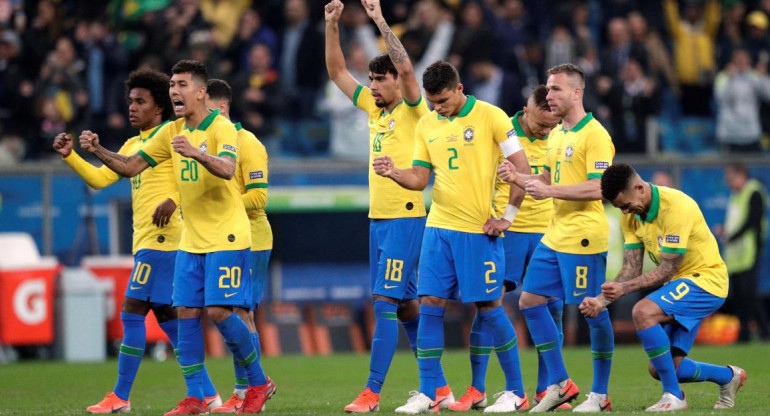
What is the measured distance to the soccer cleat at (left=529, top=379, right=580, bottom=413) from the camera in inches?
396

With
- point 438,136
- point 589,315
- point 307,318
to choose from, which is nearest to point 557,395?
point 589,315

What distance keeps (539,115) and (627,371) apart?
4605 millimetres

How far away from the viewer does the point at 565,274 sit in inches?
403

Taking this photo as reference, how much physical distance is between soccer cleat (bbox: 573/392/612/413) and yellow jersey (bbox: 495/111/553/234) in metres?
1.79

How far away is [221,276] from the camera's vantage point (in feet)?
31.8

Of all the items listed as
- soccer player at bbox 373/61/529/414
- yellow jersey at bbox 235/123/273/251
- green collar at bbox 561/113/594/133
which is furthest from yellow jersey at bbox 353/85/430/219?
green collar at bbox 561/113/594/133

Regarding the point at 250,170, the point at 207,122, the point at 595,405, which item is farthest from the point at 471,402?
the point at 207,122

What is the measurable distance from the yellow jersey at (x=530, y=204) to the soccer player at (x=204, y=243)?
98.3 inches

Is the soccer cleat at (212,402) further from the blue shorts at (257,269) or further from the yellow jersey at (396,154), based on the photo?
the yellow jersey at (396,154)

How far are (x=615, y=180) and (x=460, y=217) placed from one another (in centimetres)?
124

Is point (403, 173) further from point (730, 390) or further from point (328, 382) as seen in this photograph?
point (328, 382)

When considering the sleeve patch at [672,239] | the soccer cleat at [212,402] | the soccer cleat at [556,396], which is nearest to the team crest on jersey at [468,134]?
the sleeve patch at [672,239]

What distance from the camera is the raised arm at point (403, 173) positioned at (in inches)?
381

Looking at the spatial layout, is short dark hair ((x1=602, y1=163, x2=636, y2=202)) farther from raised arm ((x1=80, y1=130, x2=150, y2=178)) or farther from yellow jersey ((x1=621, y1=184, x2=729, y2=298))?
raised arm ((x1=80, y1=130, x2=150, y2=178))
